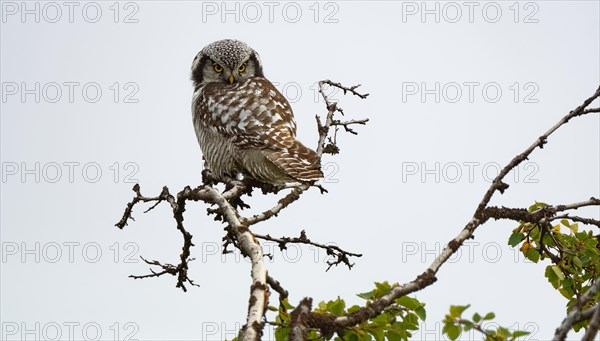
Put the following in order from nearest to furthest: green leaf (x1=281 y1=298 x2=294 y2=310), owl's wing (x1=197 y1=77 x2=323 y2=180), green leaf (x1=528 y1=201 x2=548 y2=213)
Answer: green leaf (x1=281 y1=298 x2=294 y2=310) → green leaf (x1=528 y1=201 x2=548 y2=213) → owl's wing (x1=197 y1=77 x2=323 y2=180)

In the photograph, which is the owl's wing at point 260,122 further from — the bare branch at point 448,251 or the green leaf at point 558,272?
the bare branch at point 448,251

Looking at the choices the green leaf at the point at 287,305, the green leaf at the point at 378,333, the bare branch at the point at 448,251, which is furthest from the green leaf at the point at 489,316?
the green leaf at the point at 287,305

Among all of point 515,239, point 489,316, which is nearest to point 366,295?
point 489,316

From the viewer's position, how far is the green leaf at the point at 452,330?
2.68 m

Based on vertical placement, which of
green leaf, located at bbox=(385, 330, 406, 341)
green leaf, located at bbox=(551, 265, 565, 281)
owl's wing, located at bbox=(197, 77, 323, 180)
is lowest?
green leaf, located at bbox=(385, 330, 406, 341)

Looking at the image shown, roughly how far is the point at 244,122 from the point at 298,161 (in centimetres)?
104

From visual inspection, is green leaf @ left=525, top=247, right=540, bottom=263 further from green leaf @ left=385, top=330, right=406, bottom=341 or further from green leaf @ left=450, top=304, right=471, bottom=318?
green leaf @ left=450, top=304, right=471, bottom=318

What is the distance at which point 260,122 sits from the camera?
22.9 ft

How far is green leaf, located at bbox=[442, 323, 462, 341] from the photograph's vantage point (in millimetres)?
2680

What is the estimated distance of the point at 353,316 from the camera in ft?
10.5

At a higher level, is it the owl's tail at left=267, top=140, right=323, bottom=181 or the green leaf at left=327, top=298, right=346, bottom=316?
the owl's tail at left=267, top=140, right=323, bottom=181

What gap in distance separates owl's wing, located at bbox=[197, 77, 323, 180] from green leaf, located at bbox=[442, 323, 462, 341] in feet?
10.8

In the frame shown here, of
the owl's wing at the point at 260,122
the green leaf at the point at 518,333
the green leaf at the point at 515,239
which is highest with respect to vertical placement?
the owl's wing at the point at 260,122

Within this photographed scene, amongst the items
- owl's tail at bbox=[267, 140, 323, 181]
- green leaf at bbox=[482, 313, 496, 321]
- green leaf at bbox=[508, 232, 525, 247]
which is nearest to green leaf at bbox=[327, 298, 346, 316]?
green leaf at bbox=[482, 313, 496, 321]
